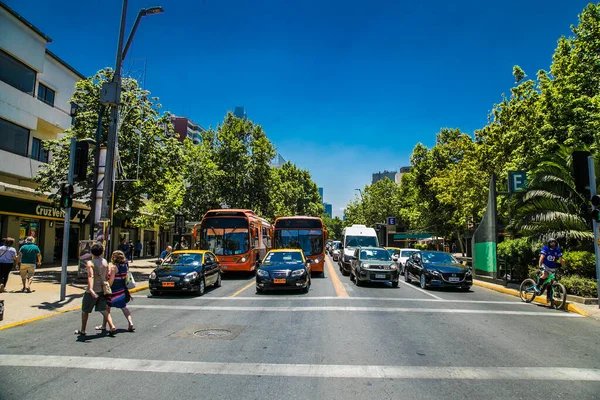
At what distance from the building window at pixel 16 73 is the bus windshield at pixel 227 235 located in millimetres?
12478

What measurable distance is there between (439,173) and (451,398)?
3744 centimetres

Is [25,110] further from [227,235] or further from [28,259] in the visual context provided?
[227,235]

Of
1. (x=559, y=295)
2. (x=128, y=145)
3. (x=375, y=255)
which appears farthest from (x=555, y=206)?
(x=128, y=145)

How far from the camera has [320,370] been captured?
5.55 meters

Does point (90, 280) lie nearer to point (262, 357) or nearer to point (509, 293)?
point (262, 357)

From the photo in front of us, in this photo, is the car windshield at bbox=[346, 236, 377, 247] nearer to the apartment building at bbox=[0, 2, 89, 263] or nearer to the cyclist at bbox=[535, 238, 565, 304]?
the cyclist at bbox=[535, 238, 565, 304]

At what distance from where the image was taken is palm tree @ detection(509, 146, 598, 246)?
1450cm

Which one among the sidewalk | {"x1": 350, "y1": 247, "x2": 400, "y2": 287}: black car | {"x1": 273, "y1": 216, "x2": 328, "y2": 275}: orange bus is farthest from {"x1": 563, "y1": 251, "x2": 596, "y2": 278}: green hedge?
the sidewalk

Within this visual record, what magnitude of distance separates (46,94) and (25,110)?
3.14 metres

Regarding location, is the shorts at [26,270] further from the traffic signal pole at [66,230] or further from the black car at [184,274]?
the black car at [184,274]

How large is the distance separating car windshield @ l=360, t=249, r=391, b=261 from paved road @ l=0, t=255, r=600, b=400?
20.1ft

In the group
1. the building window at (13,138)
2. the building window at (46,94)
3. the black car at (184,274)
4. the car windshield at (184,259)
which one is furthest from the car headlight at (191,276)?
the building window at (46,94)

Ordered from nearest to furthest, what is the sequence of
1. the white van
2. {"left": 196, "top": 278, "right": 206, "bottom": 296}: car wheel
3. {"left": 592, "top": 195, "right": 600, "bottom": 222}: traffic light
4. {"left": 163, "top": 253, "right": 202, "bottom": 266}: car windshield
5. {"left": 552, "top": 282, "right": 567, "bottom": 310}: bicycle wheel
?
{"left": 592, "top": 195, "right": 600, "bottom": 222}: traffic light, {"left": 552, "top": 282, "right": 567, "bottom": 310}: bicycle wheel, {"left": 196, "top": 278, "right": 206, "bottom": 296}: car wheel, {"left": 163, "top": 253, "right": 202, "bottom": 266}: car windshield, the white van

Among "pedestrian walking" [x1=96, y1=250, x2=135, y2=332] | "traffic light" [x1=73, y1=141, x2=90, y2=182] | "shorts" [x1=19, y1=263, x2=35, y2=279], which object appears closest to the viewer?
"pedestrian walking" [x1=96, y1=250, x2=135, y2=332]
